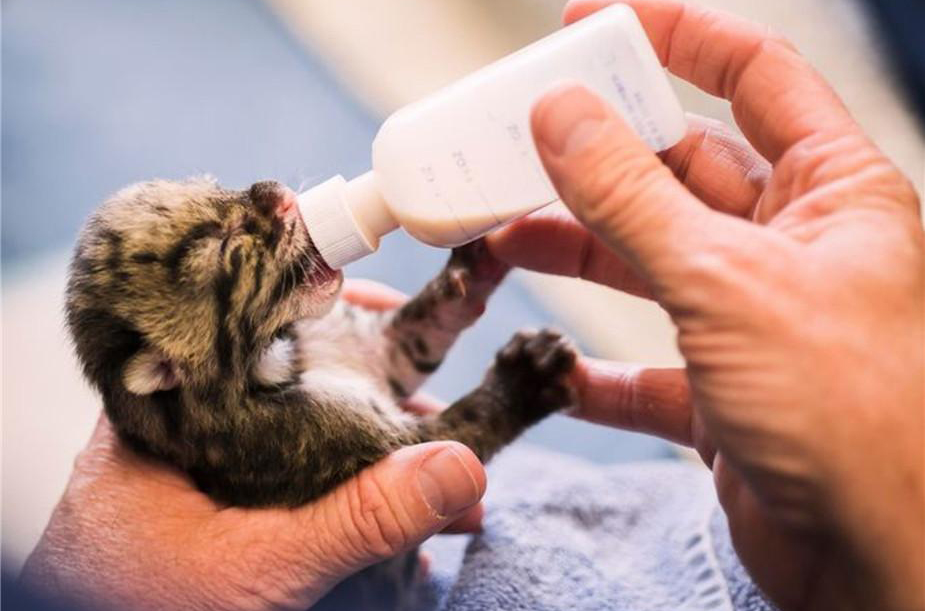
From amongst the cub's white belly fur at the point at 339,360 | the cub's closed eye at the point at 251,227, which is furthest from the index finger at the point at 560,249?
the cub's closed eye at the point at 251,227

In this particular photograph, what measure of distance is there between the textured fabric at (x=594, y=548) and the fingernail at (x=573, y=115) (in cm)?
88

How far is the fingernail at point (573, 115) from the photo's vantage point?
0.90m

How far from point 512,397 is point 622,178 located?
70 centimetres

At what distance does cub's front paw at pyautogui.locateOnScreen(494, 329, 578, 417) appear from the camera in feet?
5.11

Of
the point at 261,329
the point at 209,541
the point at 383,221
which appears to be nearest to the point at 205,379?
the point at 261,329

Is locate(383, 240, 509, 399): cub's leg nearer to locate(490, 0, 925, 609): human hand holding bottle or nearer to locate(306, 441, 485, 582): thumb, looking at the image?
locate(306, 441, 485, 582): thumb

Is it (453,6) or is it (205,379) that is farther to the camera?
(453,6)

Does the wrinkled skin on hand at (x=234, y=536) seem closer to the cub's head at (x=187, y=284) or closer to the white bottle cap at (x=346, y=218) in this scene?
the cub's head at (x=187, y=284)

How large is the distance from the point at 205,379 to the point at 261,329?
111mm

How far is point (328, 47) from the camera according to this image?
2.58m

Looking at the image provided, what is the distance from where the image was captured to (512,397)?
5.03ft

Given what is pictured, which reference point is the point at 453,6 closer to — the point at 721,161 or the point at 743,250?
the point at 721,161

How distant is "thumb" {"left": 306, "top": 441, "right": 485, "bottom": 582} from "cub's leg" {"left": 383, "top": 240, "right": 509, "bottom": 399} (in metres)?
0.43

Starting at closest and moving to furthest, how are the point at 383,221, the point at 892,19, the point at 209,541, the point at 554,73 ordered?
1. the point at 554,73
2. the point at 383,221
3. the point at 209,541
4. the point at 892,19
